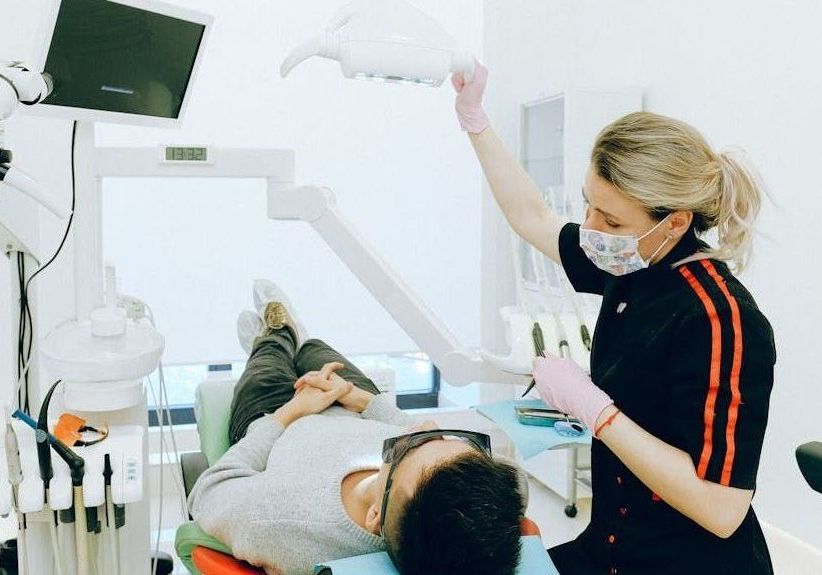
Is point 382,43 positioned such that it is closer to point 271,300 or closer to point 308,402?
point 308,402

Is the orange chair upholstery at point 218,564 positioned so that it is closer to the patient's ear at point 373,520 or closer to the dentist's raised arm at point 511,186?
the patient's ear at point 373,520

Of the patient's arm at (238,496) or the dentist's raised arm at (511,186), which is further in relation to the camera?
the dentist's raised arm at (511,186)

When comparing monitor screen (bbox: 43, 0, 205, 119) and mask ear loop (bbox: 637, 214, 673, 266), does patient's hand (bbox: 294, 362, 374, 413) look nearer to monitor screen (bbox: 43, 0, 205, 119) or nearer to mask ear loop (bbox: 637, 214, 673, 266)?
monitor screen (bbox: 43, 0, 205, 119)

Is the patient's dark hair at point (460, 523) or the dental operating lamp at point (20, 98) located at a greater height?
the dental operating lamp at point (20, 98)

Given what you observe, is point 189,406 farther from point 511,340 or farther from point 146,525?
point 146,525

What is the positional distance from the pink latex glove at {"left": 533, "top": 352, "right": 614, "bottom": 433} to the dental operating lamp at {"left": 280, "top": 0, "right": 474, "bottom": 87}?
0.57 meters

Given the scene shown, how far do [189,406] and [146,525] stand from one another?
93.3 inches

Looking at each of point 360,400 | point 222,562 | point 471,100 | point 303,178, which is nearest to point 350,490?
point 222,562

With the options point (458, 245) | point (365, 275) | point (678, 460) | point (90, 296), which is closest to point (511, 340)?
point (365, 275)

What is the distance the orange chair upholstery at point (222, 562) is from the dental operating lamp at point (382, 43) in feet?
2.56

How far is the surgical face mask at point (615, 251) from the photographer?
4.26ft

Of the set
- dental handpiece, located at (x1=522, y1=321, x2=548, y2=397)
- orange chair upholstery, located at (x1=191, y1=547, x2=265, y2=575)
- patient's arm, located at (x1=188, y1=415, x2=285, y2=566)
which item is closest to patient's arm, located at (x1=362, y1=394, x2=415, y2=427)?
patient's arm, located at (x1=188, y1=415, x2=285, y2=566)

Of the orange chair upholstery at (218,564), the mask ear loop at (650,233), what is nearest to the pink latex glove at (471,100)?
the mask ear loop at (650,233)

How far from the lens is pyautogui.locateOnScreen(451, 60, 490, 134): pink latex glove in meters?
1.46
